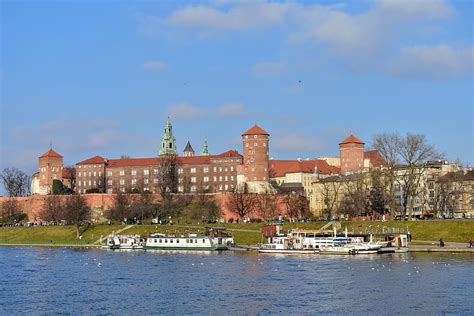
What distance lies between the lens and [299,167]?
146875mm

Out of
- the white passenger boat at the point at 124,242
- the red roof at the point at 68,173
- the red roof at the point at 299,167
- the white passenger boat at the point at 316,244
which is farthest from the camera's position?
the red roof at the point at 68,173

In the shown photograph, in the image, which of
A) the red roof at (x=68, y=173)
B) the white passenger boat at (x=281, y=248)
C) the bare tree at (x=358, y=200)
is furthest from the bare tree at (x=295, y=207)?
the red roof at (x=68, y=173)

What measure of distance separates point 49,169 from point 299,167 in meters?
46.3

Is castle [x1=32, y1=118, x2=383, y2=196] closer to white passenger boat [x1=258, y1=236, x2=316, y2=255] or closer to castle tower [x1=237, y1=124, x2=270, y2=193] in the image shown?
castle tower [x1=237, y1=124, x2=270, y2=193]

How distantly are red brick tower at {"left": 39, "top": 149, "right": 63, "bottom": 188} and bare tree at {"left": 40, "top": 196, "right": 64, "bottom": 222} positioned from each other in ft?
74.1

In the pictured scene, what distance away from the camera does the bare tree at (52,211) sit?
381 feet

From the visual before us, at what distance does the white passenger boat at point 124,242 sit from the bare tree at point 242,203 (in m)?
24.0

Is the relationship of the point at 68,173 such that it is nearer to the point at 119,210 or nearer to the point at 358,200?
the point at 119,210

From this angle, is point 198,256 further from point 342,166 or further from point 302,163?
point 302,163

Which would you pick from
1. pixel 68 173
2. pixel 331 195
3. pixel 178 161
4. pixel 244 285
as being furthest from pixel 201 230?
pixel 68 173

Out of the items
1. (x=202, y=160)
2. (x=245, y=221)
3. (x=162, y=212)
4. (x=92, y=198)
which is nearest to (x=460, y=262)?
(x=245, y=221)

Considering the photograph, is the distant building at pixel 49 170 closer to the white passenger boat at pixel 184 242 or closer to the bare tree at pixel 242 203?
the bare tree at pixel 242 203

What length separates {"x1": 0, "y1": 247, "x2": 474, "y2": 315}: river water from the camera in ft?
125

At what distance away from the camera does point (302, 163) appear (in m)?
152
